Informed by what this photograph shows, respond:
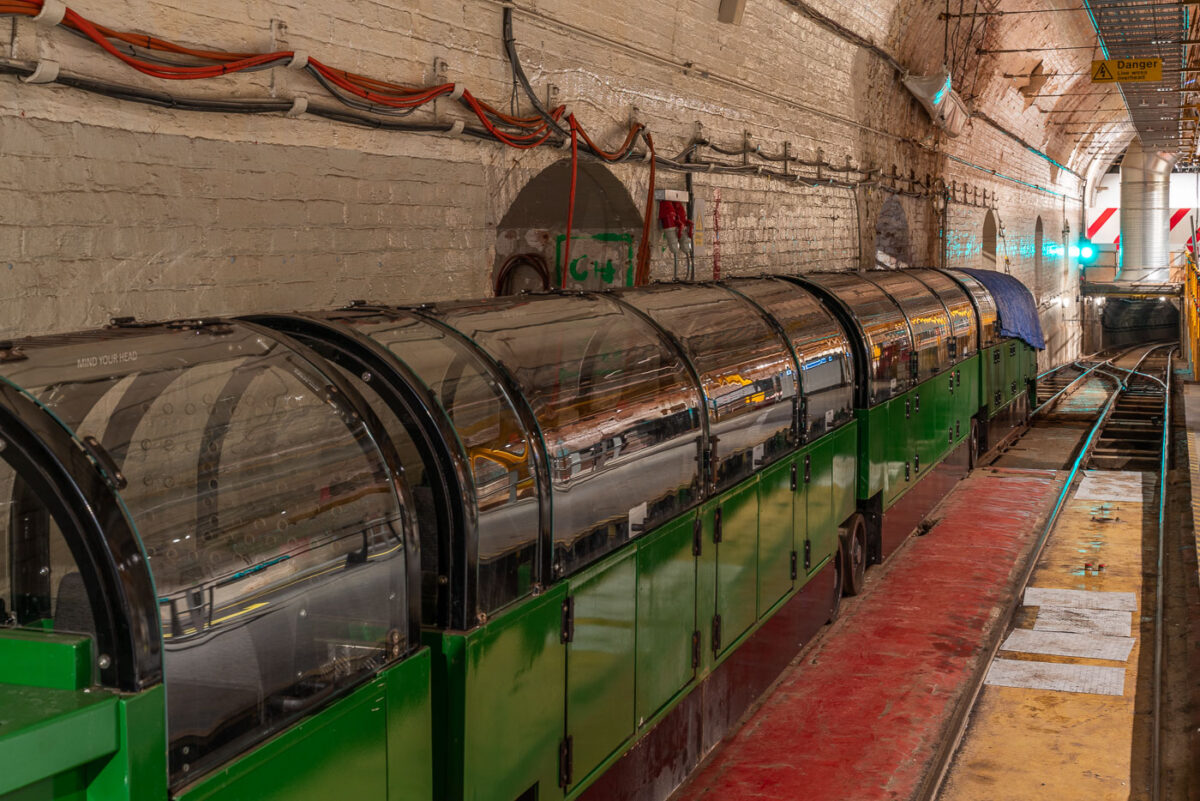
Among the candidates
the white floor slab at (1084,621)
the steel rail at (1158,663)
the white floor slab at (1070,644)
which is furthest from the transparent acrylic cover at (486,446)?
the white floor slab at (1084,621)

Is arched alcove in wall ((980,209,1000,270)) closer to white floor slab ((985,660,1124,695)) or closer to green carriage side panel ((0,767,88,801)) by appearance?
white floor slab ((985,660,1124,695))

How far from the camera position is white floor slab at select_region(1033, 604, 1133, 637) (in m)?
7.89

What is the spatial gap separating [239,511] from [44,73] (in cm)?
217

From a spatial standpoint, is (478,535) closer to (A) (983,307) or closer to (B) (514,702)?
(B) (514,702)

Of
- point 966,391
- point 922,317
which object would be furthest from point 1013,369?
point 922,317

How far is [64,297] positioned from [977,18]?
16.0 metres

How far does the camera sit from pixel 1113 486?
12836mm

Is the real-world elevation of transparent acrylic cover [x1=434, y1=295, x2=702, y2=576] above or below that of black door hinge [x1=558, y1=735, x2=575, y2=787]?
above

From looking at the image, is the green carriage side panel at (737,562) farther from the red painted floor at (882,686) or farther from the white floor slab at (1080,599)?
the white floor slab at (1080,599)

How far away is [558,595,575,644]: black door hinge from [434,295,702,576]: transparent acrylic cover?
106mm

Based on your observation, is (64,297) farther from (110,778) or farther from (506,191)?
(506,191)

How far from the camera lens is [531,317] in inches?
182

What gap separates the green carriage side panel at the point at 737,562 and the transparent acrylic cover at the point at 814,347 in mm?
1174

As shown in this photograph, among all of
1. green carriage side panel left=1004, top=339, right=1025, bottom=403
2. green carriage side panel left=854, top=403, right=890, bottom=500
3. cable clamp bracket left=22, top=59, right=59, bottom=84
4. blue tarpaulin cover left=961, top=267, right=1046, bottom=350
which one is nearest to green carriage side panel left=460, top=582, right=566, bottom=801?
cable clamp bracket left=22, top=59, right=59, bottom=84
